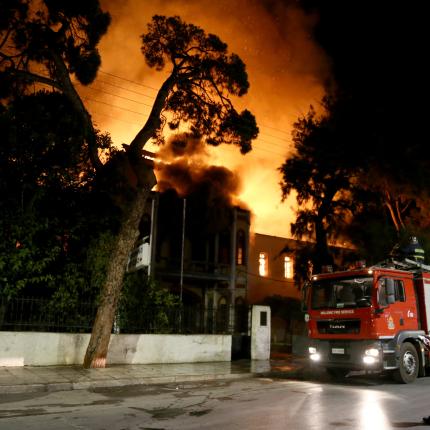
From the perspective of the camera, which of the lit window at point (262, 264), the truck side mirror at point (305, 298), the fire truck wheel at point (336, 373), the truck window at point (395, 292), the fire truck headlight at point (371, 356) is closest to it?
the fire truck headlight at point (371, 356)

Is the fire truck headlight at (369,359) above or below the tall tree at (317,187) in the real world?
below

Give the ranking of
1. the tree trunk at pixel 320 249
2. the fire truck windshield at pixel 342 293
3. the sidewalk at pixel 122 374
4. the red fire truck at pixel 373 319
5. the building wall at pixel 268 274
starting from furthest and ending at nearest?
the building wall at pixel 268 274
the tree trunk at pixel 320 249
the fire truck windshield at pixel 342 293
the red fire truck at pixel 373 319
the sidewalk at pixel 122 374

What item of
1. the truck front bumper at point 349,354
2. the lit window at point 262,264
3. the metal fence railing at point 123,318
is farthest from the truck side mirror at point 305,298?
the lit window at point 262,264

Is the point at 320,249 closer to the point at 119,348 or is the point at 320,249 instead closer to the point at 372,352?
the point at 372,352

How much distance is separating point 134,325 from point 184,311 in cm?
177

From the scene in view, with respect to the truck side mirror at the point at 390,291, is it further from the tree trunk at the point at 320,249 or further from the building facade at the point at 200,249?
the building facade at the point at 200,249

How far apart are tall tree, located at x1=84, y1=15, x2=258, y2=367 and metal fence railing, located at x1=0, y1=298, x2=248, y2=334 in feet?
4.99

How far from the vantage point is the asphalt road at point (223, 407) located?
7383 millimetres

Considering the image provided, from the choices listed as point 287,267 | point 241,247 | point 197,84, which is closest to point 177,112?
point 197,84

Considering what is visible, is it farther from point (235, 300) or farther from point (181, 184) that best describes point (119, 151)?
point (235, 300)

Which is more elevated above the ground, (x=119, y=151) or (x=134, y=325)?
(x=119, y=151)

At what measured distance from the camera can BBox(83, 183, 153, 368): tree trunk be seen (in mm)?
12688

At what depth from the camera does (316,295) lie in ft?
44.2

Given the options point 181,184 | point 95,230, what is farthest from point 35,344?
point 181,184
